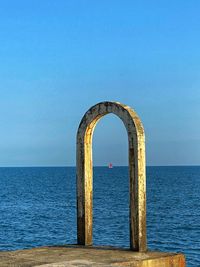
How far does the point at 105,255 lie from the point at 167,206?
49091 mm

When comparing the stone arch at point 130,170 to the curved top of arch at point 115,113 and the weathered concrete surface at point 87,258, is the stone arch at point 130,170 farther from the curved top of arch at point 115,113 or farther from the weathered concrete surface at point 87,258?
the weathered concrete surface at point 87,258

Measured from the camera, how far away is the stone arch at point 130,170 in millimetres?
13648

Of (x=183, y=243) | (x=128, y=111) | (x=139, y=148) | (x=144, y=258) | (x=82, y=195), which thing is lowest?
(x=183, y=243)

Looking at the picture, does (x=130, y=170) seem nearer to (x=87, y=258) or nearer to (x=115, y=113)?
(x=115, y=113)

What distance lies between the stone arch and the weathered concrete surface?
0.71 m

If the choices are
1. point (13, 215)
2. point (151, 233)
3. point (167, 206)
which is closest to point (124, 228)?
point (151, 233)

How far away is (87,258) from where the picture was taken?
12.7 m

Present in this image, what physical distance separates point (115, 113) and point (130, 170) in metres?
1.44

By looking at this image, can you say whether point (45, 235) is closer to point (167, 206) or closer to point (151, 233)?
point (151, 233)

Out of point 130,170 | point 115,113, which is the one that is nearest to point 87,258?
point 130,170

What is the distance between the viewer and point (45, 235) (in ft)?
121

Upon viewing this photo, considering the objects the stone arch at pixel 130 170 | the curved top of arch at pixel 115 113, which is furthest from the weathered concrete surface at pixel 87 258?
the curved top of arch at pixel 115 113

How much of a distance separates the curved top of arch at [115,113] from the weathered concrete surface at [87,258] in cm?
279

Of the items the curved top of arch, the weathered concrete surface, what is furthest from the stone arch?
the weathered concrete surface
